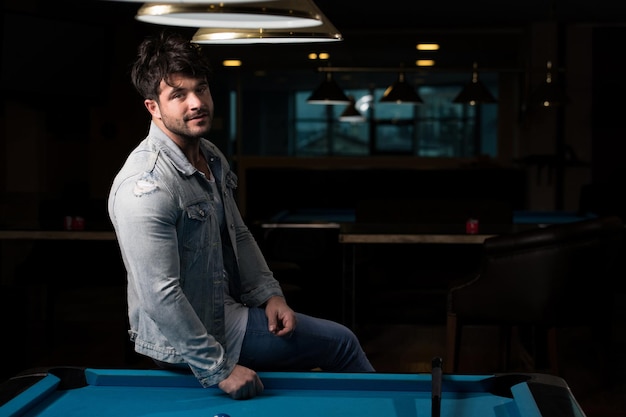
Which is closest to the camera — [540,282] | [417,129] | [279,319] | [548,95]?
[279,319]

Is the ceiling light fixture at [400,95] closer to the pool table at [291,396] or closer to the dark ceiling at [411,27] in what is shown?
the dark ceiling at [411,27]

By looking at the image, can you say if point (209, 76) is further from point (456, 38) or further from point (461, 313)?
point (456, 38)

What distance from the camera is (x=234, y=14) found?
2.04m

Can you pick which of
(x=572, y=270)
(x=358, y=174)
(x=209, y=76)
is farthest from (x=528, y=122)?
(x=209, y=76)

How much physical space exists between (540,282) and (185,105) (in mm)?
2363

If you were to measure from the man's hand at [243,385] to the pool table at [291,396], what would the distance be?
0.02 m

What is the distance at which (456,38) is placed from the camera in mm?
10906

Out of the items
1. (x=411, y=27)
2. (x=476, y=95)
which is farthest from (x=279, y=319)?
(x=411, y=27)

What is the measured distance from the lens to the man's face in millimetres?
2551

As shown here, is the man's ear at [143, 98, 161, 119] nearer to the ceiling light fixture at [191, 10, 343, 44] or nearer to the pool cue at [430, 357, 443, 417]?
the ceiling light fixture at [191, 10, 343, 44]

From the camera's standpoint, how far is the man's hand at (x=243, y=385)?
2301 mm

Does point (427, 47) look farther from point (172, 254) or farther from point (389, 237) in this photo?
→ point (172, 254)

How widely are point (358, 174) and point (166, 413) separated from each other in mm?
7725

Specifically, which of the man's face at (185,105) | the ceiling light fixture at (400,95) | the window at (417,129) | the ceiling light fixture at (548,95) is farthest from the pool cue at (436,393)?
the window at (417,129)
